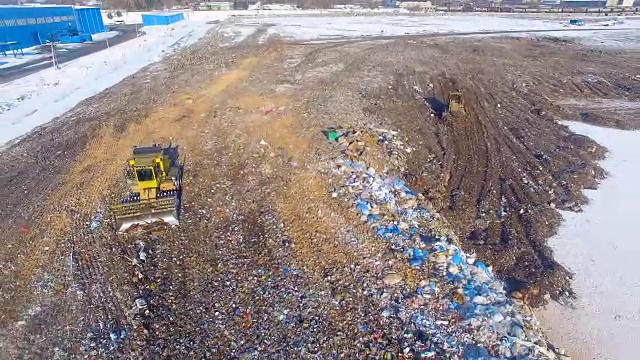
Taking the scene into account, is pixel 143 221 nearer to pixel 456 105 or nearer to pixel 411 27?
pixel 456 105

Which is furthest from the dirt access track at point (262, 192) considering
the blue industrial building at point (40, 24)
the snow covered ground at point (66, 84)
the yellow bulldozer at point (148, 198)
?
the blue industrial building at point (40, 24)

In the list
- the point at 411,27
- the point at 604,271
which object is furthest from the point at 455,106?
the point at 411,27

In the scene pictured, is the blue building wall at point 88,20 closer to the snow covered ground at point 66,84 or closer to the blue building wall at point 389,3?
the snow covered ground at point 66,84

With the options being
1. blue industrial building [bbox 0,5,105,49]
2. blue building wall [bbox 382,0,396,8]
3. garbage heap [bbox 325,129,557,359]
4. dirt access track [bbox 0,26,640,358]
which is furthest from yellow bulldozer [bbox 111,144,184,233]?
blue building wall [bbox 382,0,396,8]

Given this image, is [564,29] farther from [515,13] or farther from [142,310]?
[142,310]

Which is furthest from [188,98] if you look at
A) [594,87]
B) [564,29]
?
[564,29]

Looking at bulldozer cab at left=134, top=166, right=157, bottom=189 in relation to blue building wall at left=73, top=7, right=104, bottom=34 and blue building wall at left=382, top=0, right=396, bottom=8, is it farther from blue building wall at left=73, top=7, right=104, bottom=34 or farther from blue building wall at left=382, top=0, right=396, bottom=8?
blue building wall at left=382, top=0, right=396, bottom=8
